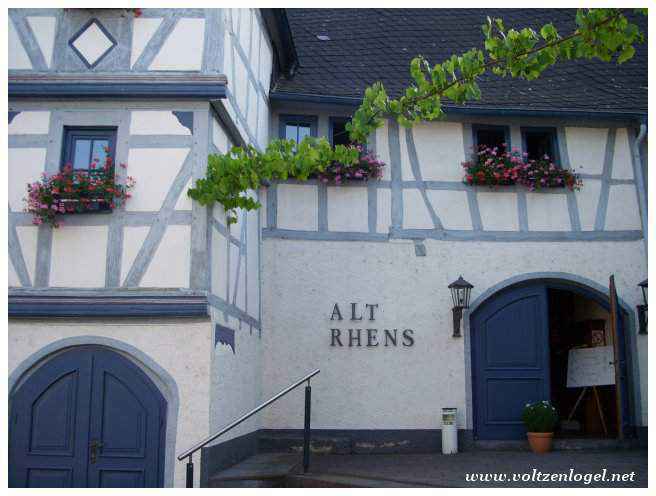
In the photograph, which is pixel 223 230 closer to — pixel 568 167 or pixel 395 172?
pixel 395 172

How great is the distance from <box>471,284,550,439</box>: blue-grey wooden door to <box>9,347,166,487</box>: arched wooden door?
4.62 metres

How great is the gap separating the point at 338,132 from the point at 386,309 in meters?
2.61

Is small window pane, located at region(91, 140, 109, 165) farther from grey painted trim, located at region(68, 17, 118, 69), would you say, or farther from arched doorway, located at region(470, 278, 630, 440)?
arched doorway, located at region(470, 278, 630, 440)

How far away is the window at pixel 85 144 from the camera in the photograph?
7.41m

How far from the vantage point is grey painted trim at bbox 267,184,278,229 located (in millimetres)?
9938

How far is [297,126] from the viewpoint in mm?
10477

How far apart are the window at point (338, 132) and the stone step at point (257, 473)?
451cm

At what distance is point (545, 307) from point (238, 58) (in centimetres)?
519

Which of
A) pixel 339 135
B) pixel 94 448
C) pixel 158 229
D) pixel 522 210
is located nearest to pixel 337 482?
pixel 94 448

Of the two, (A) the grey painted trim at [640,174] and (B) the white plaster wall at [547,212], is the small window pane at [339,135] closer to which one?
(B) the white plaster wall at [547,212]

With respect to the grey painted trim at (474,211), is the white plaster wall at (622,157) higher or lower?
higher
